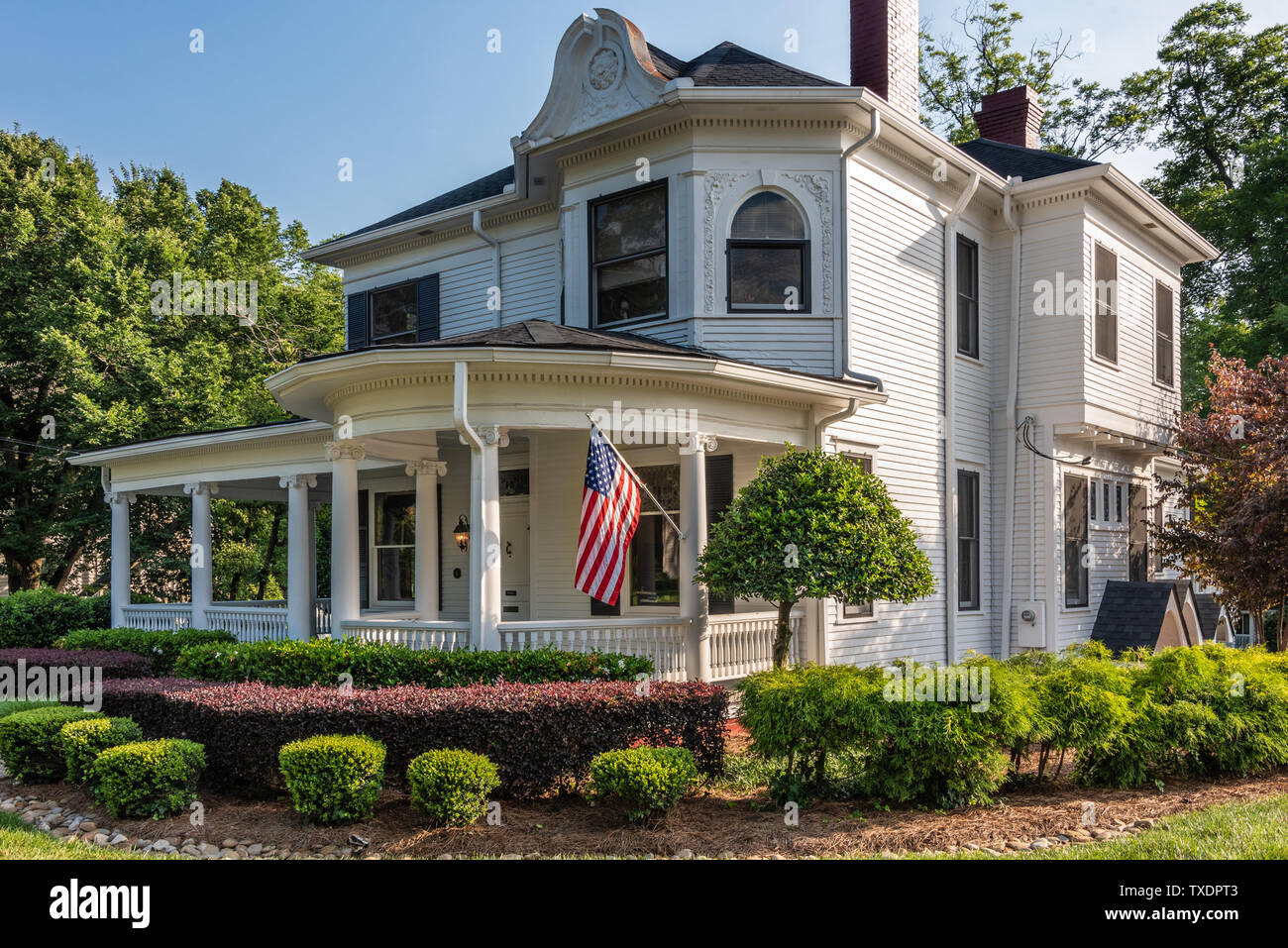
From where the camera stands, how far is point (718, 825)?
6.88 metres

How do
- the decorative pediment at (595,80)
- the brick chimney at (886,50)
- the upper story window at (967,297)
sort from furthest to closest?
the upper story window at (967,297), the brick chimney at (886,50), the decorative pediment at (595,80)

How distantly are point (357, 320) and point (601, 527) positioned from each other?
9.53 metres

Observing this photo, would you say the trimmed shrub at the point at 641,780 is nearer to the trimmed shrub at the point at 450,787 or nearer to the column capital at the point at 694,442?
the trimmed shrub at the point at 450,787

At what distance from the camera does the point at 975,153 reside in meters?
17.4

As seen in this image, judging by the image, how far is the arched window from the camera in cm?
1218

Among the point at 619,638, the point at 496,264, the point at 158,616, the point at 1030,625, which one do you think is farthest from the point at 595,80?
the point at 158,616

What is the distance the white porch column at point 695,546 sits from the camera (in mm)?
10375

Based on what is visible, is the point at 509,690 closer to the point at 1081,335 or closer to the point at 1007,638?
the point at 1007,638

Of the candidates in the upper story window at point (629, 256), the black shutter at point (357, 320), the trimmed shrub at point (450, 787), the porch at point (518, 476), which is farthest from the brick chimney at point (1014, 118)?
the trimmed shrub at point (450, 787)

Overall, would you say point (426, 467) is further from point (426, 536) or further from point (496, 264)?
point (496, 264)

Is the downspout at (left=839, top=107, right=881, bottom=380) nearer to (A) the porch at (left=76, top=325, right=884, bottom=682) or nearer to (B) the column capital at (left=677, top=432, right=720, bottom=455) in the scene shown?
(A) the porch at (left=76, top=325, right=884, bottom=682)

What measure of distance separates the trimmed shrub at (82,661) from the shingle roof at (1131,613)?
43.4 ft

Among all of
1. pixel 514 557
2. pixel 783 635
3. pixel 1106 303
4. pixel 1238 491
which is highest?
pixel 1106 303
